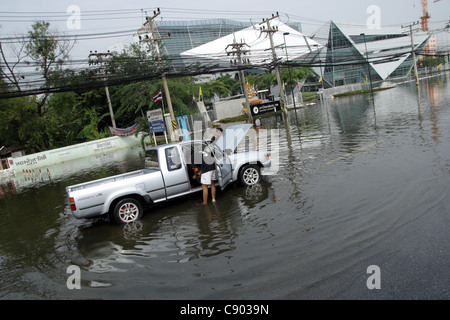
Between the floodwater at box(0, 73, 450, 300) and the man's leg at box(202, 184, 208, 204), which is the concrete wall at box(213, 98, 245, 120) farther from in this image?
the man's leg at box(202, 184, 208, 204)

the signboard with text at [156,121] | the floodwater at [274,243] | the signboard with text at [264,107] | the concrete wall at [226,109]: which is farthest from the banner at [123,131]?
the floodwater at [274,243]

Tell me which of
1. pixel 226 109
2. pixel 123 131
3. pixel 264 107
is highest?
pixel 226 109

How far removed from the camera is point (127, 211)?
25.0 feet

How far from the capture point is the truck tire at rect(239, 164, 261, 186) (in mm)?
9172

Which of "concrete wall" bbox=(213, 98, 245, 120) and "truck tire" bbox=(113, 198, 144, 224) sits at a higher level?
"concrete wall" bbox=(213, 98, 245, 120)

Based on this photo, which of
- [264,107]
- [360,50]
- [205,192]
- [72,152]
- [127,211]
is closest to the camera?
[127,211]

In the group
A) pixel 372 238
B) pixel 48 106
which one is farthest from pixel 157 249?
pixel 48 106

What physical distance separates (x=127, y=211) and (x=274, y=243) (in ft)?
12.2

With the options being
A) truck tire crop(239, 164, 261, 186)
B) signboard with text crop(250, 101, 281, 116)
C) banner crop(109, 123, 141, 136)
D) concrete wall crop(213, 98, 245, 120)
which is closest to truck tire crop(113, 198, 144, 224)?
truck tire crop(239, 164, 261, 186)

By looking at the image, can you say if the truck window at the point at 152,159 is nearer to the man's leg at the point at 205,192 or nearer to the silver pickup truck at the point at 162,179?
the silver pickup truck at the point at 162,179

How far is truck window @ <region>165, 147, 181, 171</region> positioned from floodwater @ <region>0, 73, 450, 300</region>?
41.3 inches

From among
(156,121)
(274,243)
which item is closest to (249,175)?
(274,243)

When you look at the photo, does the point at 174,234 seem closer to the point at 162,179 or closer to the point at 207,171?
the point at 162,179

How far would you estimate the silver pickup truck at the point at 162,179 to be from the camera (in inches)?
286
